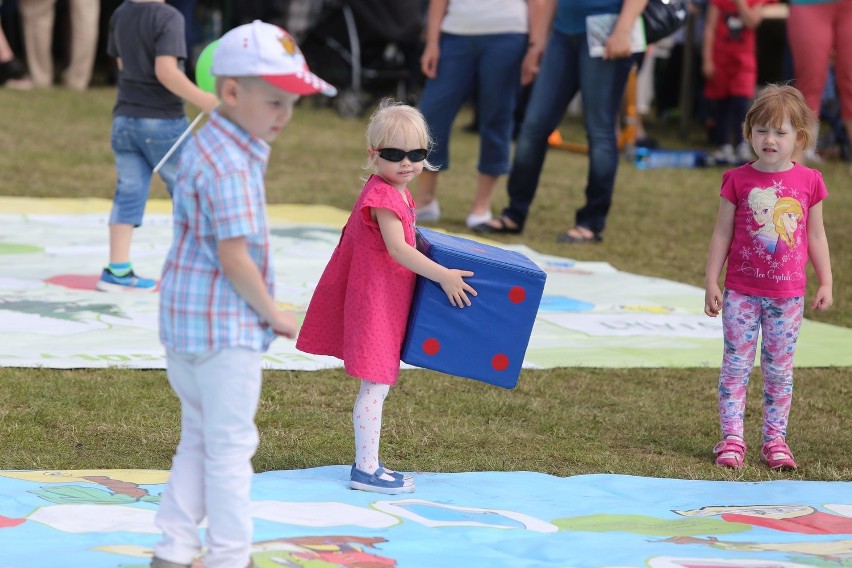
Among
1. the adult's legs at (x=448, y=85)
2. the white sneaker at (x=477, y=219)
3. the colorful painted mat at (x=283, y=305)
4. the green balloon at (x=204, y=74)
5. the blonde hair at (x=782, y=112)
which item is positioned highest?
the adult's legs at (x=448, y=85)

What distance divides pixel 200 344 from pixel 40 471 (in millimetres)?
1054

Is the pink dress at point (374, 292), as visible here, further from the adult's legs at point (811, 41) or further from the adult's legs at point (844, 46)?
the adult's legs at point (844, 46)

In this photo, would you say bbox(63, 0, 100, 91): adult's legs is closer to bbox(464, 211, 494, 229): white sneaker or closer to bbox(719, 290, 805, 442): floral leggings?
bbox(464, 211, 494, 229): white sneaker

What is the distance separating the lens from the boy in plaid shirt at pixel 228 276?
2584mm

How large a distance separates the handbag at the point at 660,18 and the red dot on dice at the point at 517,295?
3.99m

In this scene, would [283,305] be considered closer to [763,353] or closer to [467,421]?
[467,421]

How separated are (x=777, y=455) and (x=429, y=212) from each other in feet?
13.7

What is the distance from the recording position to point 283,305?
555 centimetres

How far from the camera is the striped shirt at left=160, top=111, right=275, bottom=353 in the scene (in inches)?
102

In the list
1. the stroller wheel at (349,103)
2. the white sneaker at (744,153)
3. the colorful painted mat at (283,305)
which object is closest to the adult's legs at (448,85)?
the colorful painted mat at (283,305)

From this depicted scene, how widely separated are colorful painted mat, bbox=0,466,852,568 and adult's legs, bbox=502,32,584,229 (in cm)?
389

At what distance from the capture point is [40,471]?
344 cm

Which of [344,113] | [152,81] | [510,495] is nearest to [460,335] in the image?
[510,495]

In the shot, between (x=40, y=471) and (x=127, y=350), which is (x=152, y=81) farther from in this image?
(x=40, y=471)
